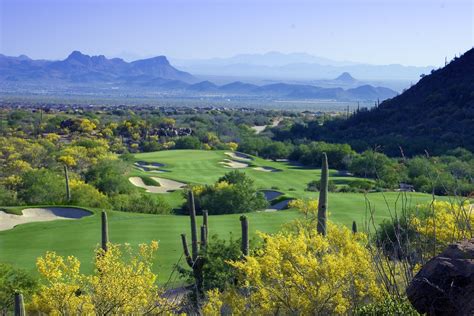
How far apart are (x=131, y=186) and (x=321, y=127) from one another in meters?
60.3

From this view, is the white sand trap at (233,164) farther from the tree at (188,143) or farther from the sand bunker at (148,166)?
the tree at (188,143)

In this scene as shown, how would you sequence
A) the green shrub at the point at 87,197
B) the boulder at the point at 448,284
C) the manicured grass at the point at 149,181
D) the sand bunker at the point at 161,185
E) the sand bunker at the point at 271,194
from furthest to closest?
the manicured grass at the point at 149,181, the sand bunker at the point at 161,185, the sand bunker at the point at 271,194, the green shrub at the point at 87,197, the boulder at the point at 448,284

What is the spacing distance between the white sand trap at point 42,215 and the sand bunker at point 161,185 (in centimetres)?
1418

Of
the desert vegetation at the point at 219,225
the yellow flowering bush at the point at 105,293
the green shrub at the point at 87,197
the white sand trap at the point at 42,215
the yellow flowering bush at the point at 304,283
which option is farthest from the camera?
the green shrub at the point at 87,197

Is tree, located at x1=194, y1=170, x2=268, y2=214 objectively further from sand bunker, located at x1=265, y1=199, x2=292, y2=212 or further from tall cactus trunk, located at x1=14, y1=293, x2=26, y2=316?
tall cactus trunk, located at x1=14, y1=293, x2=26, y2=316

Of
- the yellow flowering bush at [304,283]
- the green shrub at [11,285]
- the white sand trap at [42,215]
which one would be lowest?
the white sand trap at [42,215]

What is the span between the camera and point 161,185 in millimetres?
50375

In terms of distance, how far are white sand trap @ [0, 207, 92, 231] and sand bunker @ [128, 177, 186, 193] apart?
1418 centimetres

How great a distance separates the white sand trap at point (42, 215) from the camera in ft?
105

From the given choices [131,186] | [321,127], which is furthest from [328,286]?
[321,127]

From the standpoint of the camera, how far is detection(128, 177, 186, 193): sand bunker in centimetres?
4894

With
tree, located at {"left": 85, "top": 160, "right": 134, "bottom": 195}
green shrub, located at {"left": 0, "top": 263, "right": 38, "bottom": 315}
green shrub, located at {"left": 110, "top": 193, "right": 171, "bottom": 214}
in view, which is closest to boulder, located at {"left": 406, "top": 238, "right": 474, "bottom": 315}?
green shrub, located at {"left": 0, "top": 263, "right": 38, "bottom": 315}

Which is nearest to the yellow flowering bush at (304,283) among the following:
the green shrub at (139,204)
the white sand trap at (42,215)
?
the white sand trap at (42,215)

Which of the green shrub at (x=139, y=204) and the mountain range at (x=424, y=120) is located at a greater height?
the mountain range at (x=424, y=120)
